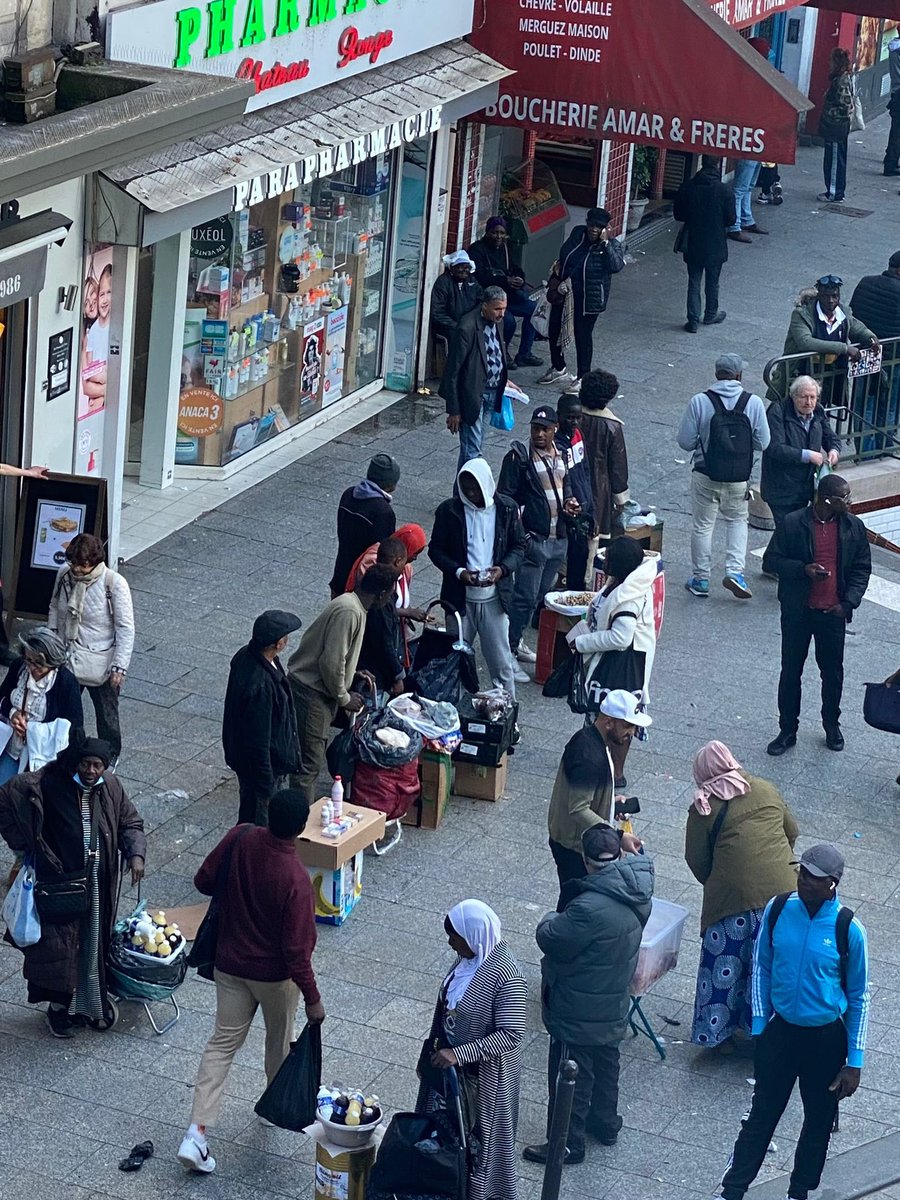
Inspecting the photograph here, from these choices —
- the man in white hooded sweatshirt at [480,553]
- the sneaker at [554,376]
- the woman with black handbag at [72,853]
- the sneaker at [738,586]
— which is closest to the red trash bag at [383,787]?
the man in white hooded sweatshirt at [480,553]

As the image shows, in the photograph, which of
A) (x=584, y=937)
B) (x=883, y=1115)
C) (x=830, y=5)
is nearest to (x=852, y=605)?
(x=883, y=1115)

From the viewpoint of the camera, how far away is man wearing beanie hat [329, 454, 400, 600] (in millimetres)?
12070

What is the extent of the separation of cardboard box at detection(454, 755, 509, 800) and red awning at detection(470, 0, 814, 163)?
8.12m

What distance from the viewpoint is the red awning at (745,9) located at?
65.8ft

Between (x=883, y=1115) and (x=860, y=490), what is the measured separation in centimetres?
876

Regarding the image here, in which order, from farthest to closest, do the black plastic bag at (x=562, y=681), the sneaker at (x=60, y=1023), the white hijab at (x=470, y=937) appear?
the black plastic bag at (x=562, y=681), the sneaker at (x=60, y=1023), the white hijab at (x=470, y=937)

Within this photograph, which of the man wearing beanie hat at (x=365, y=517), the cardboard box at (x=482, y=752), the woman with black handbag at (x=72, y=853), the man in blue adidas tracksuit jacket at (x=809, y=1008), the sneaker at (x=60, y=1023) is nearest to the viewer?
the man in blue adidas tracksuit jacket at (x=809, y=1008)

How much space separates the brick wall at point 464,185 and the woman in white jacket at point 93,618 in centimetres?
931

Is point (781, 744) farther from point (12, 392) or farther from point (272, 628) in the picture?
point (12, 392)

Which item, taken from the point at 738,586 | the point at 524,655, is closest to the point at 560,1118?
the point at 524,655

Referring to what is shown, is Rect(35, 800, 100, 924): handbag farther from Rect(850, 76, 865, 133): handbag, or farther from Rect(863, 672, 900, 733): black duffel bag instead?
Rect(850, 76, 865, 133): handbag

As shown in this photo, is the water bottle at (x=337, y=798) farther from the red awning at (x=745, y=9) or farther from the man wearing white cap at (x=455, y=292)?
the red awning at (x=745, y=9)

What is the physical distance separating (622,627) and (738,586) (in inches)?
154

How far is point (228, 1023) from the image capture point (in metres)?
8.10
